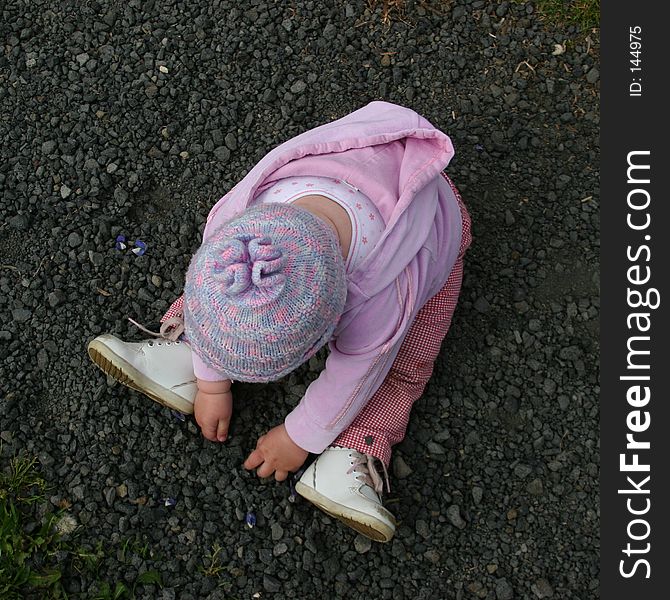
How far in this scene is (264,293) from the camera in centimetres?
170

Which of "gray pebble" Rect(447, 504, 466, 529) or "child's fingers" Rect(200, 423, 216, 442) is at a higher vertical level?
"child's fingers" Rect(200, 423, 216, 442)

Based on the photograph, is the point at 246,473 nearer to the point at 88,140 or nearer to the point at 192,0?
the point at 88,140

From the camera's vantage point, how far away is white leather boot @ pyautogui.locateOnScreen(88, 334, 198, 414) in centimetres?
252

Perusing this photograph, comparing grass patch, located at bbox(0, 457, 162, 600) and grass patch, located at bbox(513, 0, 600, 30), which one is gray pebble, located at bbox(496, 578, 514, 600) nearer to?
grass patch, located at bbox(0, 457, 162, 600)

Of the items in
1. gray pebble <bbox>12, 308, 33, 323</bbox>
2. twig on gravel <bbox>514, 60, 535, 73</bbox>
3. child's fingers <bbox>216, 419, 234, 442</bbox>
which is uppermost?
twig on gravel <bbox>514, 60, 535, 73</bbox>

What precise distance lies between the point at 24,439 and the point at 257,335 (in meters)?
1.24

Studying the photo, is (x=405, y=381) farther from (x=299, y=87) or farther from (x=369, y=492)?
(x=299, y=87)

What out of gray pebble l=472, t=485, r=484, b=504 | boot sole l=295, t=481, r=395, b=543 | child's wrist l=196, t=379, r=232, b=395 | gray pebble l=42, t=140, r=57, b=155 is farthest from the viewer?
gray pebble l=42, t=140, r=57, b=155

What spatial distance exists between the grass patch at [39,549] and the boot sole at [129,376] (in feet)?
1.25

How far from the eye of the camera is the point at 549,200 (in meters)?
2.97

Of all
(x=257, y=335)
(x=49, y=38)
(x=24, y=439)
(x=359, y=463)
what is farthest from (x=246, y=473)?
(x=49, y=38)

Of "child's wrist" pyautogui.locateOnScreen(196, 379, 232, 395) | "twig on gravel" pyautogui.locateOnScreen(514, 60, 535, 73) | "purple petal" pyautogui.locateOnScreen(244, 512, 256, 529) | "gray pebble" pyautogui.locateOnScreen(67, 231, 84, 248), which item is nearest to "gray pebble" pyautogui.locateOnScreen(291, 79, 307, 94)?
"twig on gravel" pyautogui.locateOnScreen(514, 60, 535, 73)

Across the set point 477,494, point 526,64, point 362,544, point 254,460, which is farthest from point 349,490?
point 526,64

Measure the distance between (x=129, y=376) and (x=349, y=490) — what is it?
0.74m
